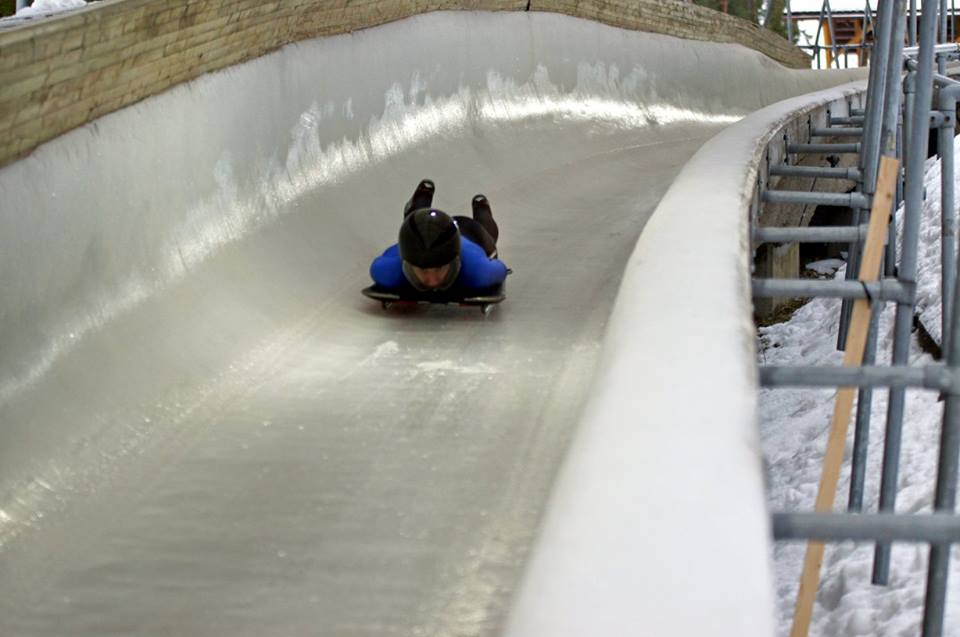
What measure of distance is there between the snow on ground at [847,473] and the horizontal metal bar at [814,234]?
2.29ft

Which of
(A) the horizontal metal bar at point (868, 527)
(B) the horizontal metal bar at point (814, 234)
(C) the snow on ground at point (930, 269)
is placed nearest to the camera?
(A) the horizontal metal bar at point (868, 527)

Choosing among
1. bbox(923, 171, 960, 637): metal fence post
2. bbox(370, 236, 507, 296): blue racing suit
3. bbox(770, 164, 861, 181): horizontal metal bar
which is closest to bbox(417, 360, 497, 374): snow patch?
bbox(370, 236, 507, 296): blue racing suit

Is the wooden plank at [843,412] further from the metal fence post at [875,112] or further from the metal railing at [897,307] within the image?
the metal fence post at [875,112]

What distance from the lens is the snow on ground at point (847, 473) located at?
446cm

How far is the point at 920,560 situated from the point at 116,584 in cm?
290

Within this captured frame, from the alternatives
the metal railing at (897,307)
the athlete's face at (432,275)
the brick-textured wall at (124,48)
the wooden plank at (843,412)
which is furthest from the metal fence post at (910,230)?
the brick-textured wall at (124,48)

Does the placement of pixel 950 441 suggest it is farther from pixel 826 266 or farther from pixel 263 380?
pixel 826 266

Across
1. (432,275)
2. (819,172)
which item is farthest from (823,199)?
(819,172)

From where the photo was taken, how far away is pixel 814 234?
3.98 metres

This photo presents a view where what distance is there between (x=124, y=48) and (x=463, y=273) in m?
1.24

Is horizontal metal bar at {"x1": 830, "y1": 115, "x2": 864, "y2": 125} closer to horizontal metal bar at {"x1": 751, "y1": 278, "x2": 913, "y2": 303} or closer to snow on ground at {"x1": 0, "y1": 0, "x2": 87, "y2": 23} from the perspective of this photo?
snow on ground at {"x1": 0, "y1": 0, "x2": 87, "y2": 23}

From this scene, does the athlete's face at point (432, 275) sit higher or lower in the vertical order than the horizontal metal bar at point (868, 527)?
lower

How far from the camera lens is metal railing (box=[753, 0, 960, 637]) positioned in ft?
5.88

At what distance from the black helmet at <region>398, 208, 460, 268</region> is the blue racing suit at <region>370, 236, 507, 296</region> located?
169 millimetres
